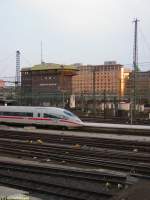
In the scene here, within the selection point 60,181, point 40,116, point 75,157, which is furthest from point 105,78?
point 60,181

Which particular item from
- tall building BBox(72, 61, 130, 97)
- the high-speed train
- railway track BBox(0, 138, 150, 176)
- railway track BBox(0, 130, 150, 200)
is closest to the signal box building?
tall building BBox(72, 61, 130, 97)

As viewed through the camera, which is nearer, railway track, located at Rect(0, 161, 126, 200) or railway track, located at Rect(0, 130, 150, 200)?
railway track, located at Rect(0, 161, 126, 200)

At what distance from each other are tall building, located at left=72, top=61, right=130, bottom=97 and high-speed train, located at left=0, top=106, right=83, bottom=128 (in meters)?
16.7

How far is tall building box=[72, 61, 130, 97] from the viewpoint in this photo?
61416 mm

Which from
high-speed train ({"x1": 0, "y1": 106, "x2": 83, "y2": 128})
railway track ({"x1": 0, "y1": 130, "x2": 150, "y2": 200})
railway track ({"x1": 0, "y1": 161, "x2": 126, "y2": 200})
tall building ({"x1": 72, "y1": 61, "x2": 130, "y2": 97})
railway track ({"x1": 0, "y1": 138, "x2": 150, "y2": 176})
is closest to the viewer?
railway track ({"x1": 0, "y1": 161, "x2": 126, "y2": 200})

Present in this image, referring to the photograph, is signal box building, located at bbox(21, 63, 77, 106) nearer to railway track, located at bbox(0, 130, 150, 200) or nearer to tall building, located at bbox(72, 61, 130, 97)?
tall building, located at bbox(72, 61, 130, 97)

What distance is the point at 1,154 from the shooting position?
20469 mm

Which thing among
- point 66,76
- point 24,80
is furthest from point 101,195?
point 24,80

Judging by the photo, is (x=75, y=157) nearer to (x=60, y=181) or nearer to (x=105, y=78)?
(x=60, y=181)

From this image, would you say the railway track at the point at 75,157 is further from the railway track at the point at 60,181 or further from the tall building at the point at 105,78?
the tall building at the point at 105,78

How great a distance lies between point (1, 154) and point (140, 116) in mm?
32440

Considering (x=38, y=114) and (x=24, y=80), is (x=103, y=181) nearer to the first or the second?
(x=38, y=114)

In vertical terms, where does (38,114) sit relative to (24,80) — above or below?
below

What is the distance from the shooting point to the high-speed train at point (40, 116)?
36.8 m
